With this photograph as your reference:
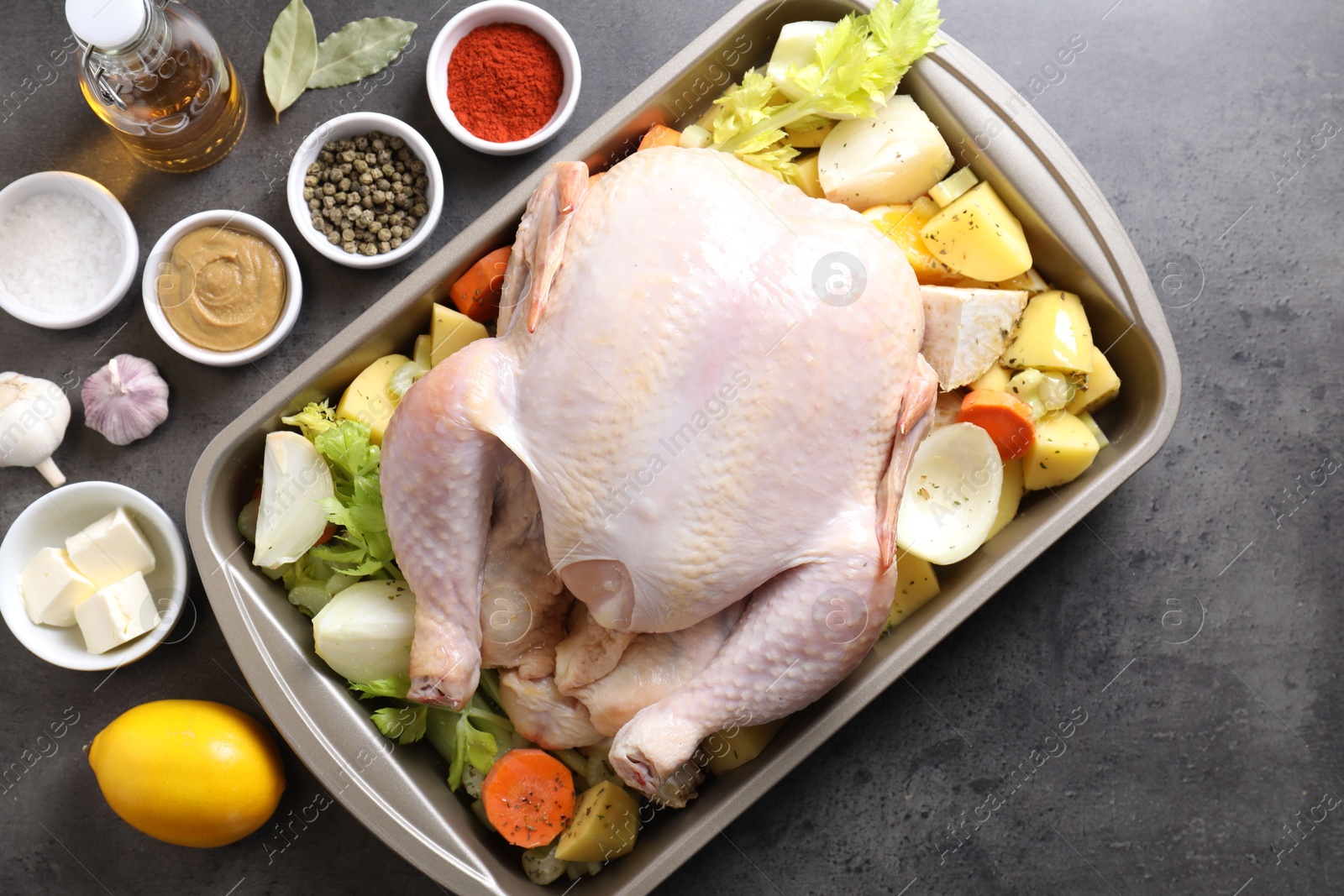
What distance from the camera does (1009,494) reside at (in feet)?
6.51

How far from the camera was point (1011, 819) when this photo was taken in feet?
7.33

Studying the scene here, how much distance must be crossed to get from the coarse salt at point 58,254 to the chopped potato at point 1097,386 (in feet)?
7.62

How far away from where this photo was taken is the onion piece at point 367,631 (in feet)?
6.16

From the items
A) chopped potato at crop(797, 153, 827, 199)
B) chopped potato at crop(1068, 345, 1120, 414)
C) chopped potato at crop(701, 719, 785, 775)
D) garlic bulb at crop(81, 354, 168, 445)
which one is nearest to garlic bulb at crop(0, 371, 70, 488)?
garlic bulb at crop(81, 354, 168, 445)

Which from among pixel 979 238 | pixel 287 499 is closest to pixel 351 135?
pixel 287 499

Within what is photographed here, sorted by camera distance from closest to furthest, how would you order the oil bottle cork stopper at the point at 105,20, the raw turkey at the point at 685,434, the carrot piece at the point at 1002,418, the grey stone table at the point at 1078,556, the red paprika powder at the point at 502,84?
1. the raw turkey at the point at 685,434
2. the oil bottle cork stopper at the point at 105,20
3. the carrot piece at the point at 1002,418
4. the red paprika powder at the point at 502,84
5. the grey stone table at the point at 1078,556

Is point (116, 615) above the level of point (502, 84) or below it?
below

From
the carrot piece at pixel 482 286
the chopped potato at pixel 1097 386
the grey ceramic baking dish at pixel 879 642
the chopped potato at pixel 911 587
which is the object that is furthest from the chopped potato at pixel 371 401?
the chopped potato at pixel 1097 386

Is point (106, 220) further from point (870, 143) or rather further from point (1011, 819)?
point (1011, 819)

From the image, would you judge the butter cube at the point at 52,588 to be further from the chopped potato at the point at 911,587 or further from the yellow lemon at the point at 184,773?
the chopped potato at the point at 911,587

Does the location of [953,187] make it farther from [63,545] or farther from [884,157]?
[63,545]

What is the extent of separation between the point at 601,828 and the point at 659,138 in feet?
5.08

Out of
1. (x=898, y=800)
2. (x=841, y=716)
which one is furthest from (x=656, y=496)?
(x=898, y=800)

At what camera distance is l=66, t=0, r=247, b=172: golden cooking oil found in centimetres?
181
